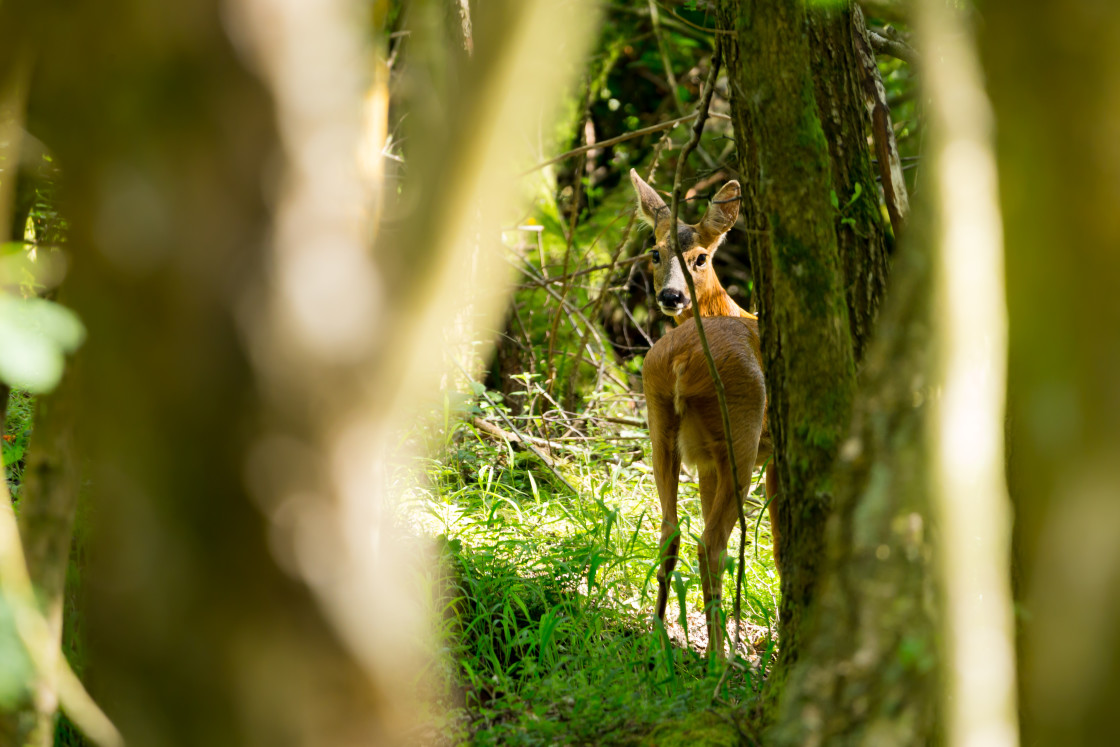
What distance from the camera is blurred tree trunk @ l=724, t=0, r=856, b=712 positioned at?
7.74 feet

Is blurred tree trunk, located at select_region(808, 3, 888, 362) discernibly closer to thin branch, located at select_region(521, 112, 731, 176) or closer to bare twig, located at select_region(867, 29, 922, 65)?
bare twig, located at select_region(867, 29, 922, 65)

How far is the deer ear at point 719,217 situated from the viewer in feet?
21.7

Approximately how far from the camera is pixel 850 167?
9.80ft

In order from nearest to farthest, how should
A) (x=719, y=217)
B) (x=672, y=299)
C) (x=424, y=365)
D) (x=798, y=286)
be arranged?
(x=424, y=365), (x=798, y=286), (x=672, y=299), (x=719, y=217)

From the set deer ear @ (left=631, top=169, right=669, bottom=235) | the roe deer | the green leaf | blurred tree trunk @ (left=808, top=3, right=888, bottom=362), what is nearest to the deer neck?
deer ear @ (left=631, top=169, right=669, bottom=235)

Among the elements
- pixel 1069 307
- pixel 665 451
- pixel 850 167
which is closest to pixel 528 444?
pixel 665 451

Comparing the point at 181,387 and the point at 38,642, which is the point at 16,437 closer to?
the point at 38,642

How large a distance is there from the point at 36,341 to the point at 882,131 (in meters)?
2.67

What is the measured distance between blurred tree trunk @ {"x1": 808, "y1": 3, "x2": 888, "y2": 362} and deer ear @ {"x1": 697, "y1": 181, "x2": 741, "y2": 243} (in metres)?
3.53

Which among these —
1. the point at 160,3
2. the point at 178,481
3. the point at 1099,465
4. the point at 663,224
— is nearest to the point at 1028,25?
the point at 1099,465

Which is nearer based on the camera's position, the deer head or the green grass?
the green grass

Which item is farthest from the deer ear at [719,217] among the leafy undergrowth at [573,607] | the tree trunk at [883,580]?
the tree trunk at [883,580]

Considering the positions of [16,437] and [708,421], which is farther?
[708,421]

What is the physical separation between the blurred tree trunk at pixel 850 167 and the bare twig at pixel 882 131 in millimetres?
58
